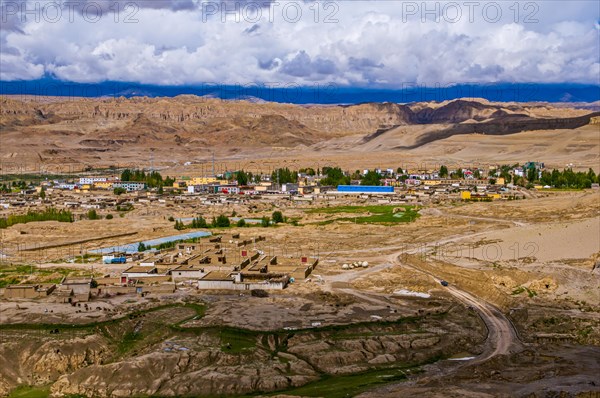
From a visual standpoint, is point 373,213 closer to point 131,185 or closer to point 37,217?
point 37,217

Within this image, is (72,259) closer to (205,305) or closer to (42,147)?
(205,305)

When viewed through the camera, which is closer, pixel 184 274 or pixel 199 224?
pixel 184 274

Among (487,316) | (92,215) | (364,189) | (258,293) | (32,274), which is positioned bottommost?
(487,316)

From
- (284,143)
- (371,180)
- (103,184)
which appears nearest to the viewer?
(371,180)

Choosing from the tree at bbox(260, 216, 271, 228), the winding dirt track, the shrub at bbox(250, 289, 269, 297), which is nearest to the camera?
the winding dirt track

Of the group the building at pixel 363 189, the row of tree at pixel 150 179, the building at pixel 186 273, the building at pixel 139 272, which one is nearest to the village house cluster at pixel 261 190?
the building at pixel 363 189

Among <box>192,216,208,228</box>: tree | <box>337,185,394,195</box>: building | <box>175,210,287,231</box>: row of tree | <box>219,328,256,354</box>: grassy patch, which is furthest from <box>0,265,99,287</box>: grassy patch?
<box>337,185,394,195</box>: building

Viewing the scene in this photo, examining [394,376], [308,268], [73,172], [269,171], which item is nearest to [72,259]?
[308,268]

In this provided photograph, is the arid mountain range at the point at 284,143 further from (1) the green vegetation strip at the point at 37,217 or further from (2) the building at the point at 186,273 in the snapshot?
(2) the building at the point at 186,273

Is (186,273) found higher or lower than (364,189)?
lower

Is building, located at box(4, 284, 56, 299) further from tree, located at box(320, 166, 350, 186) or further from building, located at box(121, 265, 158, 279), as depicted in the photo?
tree, located at box(320, 166, 350, 186)

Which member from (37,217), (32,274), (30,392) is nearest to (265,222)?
(37,217)
